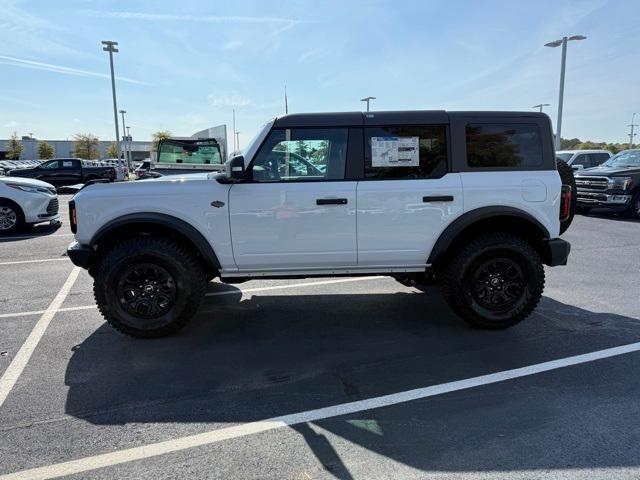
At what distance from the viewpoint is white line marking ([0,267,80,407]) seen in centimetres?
353

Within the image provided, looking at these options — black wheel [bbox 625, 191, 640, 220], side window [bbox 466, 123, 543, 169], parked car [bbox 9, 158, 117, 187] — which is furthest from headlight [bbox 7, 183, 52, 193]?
black wheel [bbox 625, 191, 640, 220]

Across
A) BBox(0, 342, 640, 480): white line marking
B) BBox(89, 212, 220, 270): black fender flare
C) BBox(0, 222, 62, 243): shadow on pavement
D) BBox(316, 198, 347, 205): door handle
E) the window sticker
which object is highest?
the window sticker

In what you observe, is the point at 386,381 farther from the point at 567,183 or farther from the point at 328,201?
the point at 567,183

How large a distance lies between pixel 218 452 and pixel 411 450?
3.58ft

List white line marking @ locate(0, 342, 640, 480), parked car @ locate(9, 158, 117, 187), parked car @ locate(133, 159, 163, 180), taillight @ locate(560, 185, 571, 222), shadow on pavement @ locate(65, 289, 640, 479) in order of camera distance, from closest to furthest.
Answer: white line marking @ locate(0, 342, 640, 480) < shadow on pavement @ locate(65, 289, 640, 479) < taillight @ locate(560, 185, 571, 222) < parked car @ locate(133, 159, 163, 180) < parked car @ locate(9, 158, 117, 187)

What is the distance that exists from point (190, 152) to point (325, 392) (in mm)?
11390

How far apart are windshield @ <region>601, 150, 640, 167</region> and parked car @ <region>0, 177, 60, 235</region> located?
49.4ft

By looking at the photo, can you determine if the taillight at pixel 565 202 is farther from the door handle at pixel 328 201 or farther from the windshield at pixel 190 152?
the windshield at pixel 190 152

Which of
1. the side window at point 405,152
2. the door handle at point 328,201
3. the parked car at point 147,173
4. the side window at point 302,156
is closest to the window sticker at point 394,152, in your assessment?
the side window at point 405,152

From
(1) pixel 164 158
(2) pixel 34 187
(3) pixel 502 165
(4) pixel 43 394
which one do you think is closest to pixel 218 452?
(4) pixel 43 394

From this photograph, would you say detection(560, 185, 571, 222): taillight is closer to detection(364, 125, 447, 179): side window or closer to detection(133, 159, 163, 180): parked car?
detection(364, 125, 447, 179): side window

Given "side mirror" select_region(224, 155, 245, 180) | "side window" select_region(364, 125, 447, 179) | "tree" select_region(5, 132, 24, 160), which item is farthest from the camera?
"tree" select_region(5, 132, 24, 160)

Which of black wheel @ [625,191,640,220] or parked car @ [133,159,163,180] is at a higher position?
parked car @ [133,159,163,180]

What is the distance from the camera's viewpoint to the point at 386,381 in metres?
3.52
